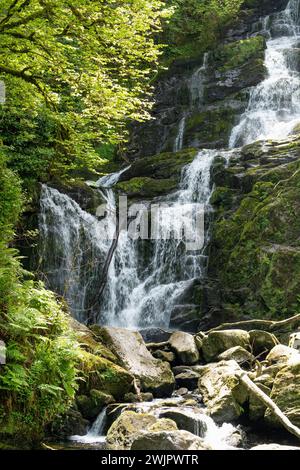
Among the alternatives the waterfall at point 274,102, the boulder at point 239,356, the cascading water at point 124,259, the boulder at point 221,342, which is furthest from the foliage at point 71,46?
the waterfall at point 274,102

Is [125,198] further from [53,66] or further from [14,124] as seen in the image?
[53,66]

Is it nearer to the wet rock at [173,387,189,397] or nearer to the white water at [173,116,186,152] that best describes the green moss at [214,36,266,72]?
the white water at [173,116,186,152]

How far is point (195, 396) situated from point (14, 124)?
9157mm

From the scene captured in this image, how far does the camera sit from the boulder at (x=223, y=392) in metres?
8.21

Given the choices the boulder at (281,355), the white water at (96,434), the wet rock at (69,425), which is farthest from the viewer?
the boulder at (281,355)

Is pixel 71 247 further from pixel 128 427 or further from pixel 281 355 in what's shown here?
pixel 128 427

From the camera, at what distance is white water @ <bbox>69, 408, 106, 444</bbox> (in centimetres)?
751

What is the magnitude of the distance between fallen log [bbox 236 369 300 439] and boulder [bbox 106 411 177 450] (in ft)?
5.38

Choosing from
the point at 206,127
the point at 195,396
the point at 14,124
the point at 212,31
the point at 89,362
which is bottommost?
the point at 195,396

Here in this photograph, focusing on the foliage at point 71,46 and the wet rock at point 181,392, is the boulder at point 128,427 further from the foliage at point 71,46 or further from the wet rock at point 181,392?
the foliage at point 71,46

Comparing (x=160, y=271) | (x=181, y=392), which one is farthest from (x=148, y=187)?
(x=181, y=392)

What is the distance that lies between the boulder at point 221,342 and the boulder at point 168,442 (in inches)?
215
